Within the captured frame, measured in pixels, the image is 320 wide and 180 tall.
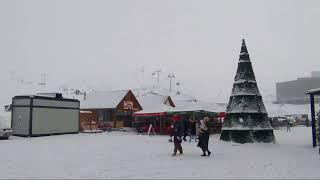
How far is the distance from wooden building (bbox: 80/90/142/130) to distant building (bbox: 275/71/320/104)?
105 meters

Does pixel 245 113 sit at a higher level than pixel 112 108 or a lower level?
lower

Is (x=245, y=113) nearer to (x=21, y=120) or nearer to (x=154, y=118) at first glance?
(x=21, y=120)

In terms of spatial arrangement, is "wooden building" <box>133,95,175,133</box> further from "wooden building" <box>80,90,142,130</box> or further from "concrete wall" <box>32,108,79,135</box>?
"concrete wall" <box>32,108,79,135</box>

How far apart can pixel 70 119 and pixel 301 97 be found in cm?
12332

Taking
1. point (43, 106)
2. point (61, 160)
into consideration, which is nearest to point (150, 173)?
point (61, 160)

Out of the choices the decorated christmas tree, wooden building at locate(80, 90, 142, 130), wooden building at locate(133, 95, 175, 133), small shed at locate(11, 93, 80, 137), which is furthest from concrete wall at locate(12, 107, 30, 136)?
the decorated christmas tree

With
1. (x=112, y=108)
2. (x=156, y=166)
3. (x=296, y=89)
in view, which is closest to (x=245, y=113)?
(x=156, y=166)

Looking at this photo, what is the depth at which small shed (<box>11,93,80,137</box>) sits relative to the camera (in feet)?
90.0

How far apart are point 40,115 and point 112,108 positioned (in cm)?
1502

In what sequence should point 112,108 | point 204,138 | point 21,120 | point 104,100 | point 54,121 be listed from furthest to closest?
1. point 104,100
2. point 112,108
3. point 54,121
4. point 21,120
5. point 204,138

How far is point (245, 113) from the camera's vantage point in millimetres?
21031

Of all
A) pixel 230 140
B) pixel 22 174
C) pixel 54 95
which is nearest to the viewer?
pixel 22 174

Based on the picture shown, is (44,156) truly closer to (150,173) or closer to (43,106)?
(150,173)

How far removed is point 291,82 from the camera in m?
144
